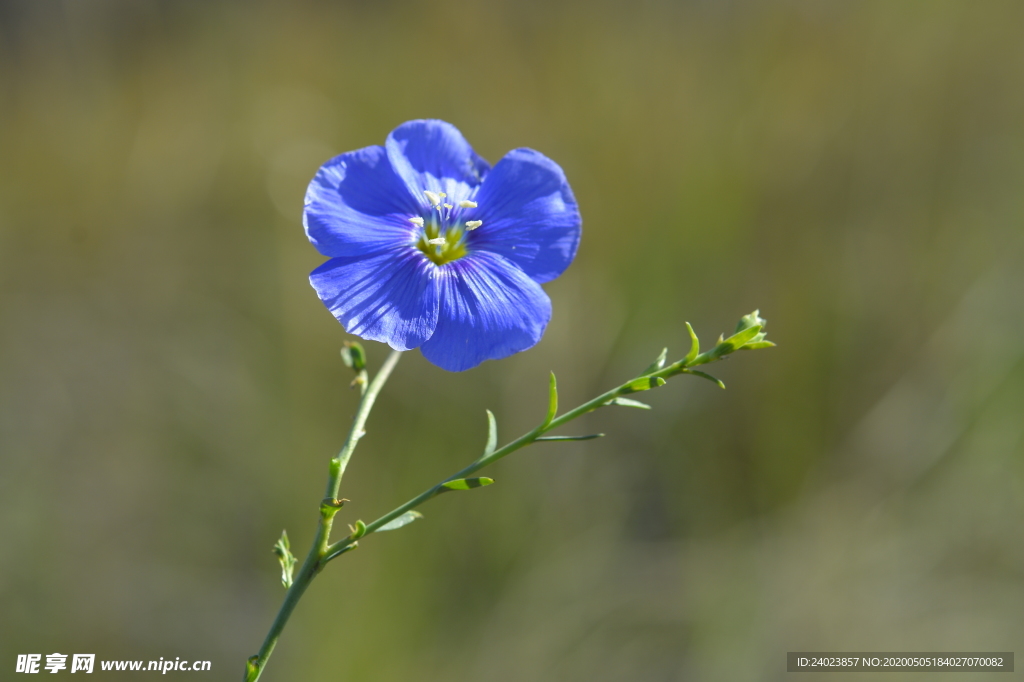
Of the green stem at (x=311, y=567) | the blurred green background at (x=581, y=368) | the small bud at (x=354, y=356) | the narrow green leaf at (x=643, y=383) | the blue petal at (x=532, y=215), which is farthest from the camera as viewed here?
the blurred green background at (x=581, y=368)

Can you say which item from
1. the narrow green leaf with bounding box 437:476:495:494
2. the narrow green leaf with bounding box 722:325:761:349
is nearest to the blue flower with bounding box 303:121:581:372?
the narrow green leaf with bounding box 437:476:495:494

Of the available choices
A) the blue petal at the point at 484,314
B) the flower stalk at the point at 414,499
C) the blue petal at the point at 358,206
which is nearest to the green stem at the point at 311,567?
the flower stalk at the point at 414,499

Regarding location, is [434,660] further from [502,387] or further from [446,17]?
[446,17]

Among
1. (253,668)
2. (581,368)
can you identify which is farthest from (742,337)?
(581,368)

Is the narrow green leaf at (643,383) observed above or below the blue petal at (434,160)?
below

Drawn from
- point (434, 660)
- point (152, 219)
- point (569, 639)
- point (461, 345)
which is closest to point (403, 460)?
point (434, 660)

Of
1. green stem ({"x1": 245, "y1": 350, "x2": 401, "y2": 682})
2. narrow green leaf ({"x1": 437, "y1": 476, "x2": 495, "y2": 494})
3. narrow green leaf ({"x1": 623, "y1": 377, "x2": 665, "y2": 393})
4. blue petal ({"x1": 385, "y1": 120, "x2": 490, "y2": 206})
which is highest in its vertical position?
blue petal ({"x1": 385, "y1": 120, "x2": 490, "y2": 206})

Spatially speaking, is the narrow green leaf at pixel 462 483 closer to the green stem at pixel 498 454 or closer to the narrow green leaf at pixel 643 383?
the green stem at pixel 498 454

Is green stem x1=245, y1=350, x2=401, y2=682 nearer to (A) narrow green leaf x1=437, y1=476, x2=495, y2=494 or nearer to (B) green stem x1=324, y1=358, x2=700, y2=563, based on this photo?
(B) green stem x1=324, y1=358, x2=700, y2=563
